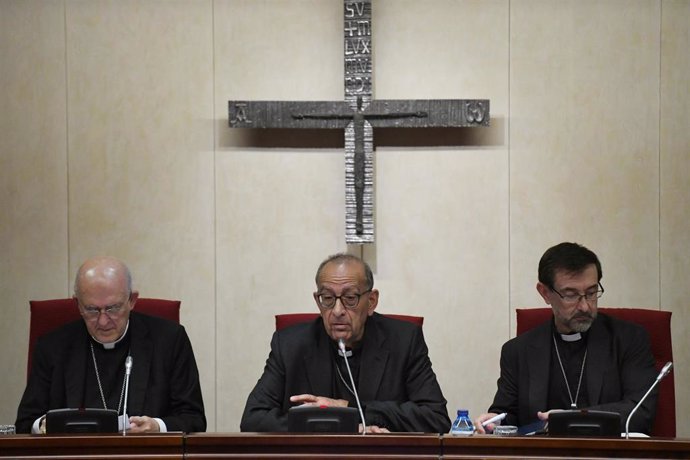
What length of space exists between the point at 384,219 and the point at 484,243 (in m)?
0.54

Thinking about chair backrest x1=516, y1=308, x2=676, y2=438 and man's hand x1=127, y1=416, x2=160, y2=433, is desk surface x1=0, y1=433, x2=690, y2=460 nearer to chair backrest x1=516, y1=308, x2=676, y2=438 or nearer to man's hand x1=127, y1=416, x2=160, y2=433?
man's hand x1=127, y1=416, x2=160, y2=433

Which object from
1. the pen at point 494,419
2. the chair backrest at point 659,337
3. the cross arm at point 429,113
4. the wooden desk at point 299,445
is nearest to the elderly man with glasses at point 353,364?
Answer: the pen at point 494,419

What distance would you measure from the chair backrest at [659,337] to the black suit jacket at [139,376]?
1425 millimetres

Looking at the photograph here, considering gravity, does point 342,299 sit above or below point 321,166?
below

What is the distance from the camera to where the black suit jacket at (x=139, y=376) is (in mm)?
3730

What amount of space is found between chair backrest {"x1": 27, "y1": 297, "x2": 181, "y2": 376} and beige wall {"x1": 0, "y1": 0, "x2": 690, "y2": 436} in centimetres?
92

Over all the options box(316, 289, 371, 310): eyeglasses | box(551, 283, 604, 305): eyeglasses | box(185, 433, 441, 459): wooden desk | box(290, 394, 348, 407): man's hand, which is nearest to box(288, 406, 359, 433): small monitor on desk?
box(185, 433, 441, 459): wooden desk

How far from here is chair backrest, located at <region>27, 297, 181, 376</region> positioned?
4.00 meters

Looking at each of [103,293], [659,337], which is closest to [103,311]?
[103,293]

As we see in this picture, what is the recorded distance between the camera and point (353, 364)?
380 centimetres

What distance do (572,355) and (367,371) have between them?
865 millimetres

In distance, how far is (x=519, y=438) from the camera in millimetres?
2600

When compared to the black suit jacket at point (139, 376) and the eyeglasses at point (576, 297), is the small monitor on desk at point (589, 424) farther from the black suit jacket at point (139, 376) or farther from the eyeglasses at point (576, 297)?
the black suit jacket at point (139, 376)

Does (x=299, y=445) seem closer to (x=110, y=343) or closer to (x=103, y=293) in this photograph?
(x=103, y=293)
